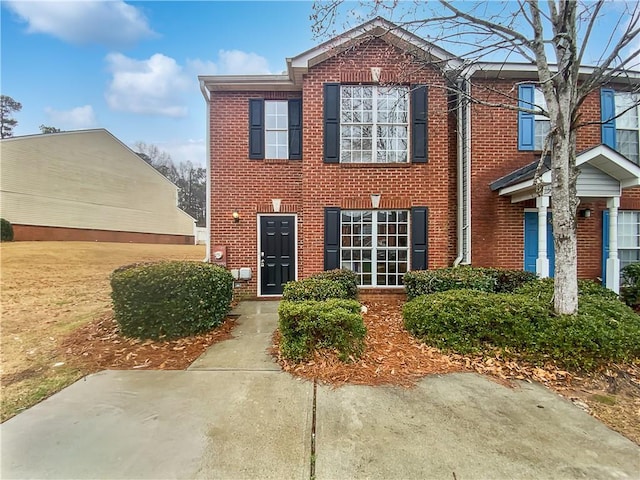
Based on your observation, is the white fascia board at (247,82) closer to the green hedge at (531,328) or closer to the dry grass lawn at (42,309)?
the dry grass lawn at (42,309)

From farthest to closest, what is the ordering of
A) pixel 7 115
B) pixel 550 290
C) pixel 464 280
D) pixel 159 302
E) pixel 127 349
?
1. pixel 7 115
2. pixel 464 280
3. pixel 550 290
4. pixel 159 302
5. pixel 127 349

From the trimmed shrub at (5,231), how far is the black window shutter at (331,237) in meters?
20.6

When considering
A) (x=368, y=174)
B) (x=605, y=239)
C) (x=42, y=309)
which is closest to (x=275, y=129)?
(x=368, y=174)

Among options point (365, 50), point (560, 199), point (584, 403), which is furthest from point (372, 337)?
point (365, 50)

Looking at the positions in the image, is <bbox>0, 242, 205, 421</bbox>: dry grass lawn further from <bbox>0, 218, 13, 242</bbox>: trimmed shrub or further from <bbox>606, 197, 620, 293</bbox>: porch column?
<bbox>606, 197, 620, 293</bbox>: porch column

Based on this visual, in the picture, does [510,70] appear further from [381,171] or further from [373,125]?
[381,171]

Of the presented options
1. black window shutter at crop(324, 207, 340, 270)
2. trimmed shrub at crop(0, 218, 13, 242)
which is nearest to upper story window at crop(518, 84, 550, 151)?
black window shutter at crop(324, 207, 340, 270)

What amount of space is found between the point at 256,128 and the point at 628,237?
34.2 feet

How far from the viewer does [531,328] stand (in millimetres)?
3986

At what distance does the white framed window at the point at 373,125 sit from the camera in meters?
7.23

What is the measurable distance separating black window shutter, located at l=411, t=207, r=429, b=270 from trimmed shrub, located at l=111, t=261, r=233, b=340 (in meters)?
4.94

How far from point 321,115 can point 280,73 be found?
1.86 m

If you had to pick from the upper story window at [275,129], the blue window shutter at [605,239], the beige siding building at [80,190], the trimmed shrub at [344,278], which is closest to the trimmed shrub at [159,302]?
the trimmed shrub at [344,278]

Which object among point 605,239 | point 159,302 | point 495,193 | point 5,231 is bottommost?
point 159,302
